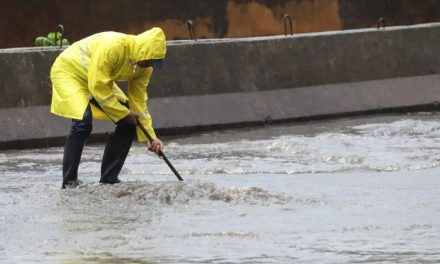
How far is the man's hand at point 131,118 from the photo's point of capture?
1000 centimetres

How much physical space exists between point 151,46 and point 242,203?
50.9 inches

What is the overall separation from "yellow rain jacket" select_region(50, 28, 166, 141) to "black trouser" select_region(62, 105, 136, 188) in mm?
110

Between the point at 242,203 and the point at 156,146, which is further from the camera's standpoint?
the point at 156,146

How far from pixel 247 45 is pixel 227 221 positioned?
6.42m

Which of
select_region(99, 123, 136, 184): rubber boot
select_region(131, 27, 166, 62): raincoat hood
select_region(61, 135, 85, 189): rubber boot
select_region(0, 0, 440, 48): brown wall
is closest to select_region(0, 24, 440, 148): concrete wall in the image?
select_region(99, 123, 136, 184): rubber boot

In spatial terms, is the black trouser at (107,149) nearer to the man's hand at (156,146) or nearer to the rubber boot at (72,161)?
the rubber boot at (72,161)

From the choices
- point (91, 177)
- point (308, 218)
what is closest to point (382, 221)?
point (308, 218)

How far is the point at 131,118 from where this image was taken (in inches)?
394

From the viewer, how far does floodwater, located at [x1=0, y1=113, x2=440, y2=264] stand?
294 inches

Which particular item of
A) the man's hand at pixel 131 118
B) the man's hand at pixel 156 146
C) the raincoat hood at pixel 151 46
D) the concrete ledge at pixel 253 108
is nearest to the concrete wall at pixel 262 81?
the concrete ledge at pixel 253 108

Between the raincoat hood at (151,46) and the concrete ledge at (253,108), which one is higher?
the raincoat hood at (151,46)

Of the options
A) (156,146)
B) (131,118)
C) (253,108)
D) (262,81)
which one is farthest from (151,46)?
(262,81)

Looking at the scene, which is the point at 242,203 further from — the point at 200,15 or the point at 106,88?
the point at 200,15

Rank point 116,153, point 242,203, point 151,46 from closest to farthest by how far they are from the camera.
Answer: point 242,203, point 151,46, point 116,153
